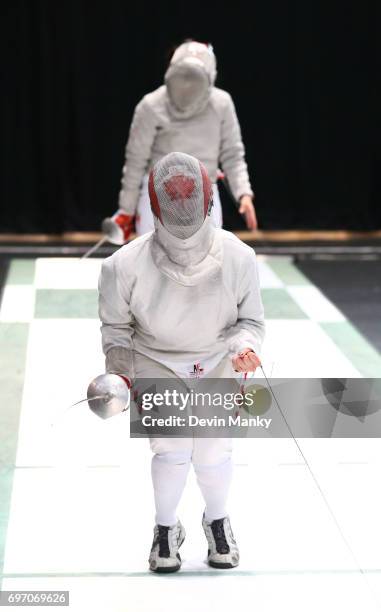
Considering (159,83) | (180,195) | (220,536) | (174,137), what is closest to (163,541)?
(220,536)

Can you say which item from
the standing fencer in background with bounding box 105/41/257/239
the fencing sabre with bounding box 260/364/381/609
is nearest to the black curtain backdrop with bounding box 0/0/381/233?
the standing fencer in background with bounding box 105/41/257/239

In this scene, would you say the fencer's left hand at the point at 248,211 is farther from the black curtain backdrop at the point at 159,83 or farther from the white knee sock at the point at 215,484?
the black curtain backdrop at the point at 159,83

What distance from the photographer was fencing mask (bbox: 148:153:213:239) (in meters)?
2.37

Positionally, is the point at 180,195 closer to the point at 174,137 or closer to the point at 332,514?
the point at 332,514

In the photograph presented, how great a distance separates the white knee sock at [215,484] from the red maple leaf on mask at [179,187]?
615 millimetres

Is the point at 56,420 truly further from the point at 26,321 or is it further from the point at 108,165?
the point at 108,165

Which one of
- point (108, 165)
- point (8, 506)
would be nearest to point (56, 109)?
point (108, 165)

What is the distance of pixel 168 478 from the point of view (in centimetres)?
251

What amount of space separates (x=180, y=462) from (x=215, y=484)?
0.35 feet

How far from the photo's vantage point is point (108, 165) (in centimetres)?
716

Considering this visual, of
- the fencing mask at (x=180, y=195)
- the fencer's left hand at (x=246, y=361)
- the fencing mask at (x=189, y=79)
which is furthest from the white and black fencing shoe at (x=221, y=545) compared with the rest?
the fencing mask at (x=189, y=79)

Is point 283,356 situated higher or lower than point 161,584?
lower

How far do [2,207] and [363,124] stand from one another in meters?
2.40

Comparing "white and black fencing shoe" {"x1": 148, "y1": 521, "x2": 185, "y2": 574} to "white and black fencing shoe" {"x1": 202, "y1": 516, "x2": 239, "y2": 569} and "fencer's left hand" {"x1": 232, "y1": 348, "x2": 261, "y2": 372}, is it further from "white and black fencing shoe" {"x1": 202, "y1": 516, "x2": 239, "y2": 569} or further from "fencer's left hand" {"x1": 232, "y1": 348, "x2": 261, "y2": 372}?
"fencer's left hand" {"x1": 232, "y1": 348, "x2": 261, "y2": 372}
